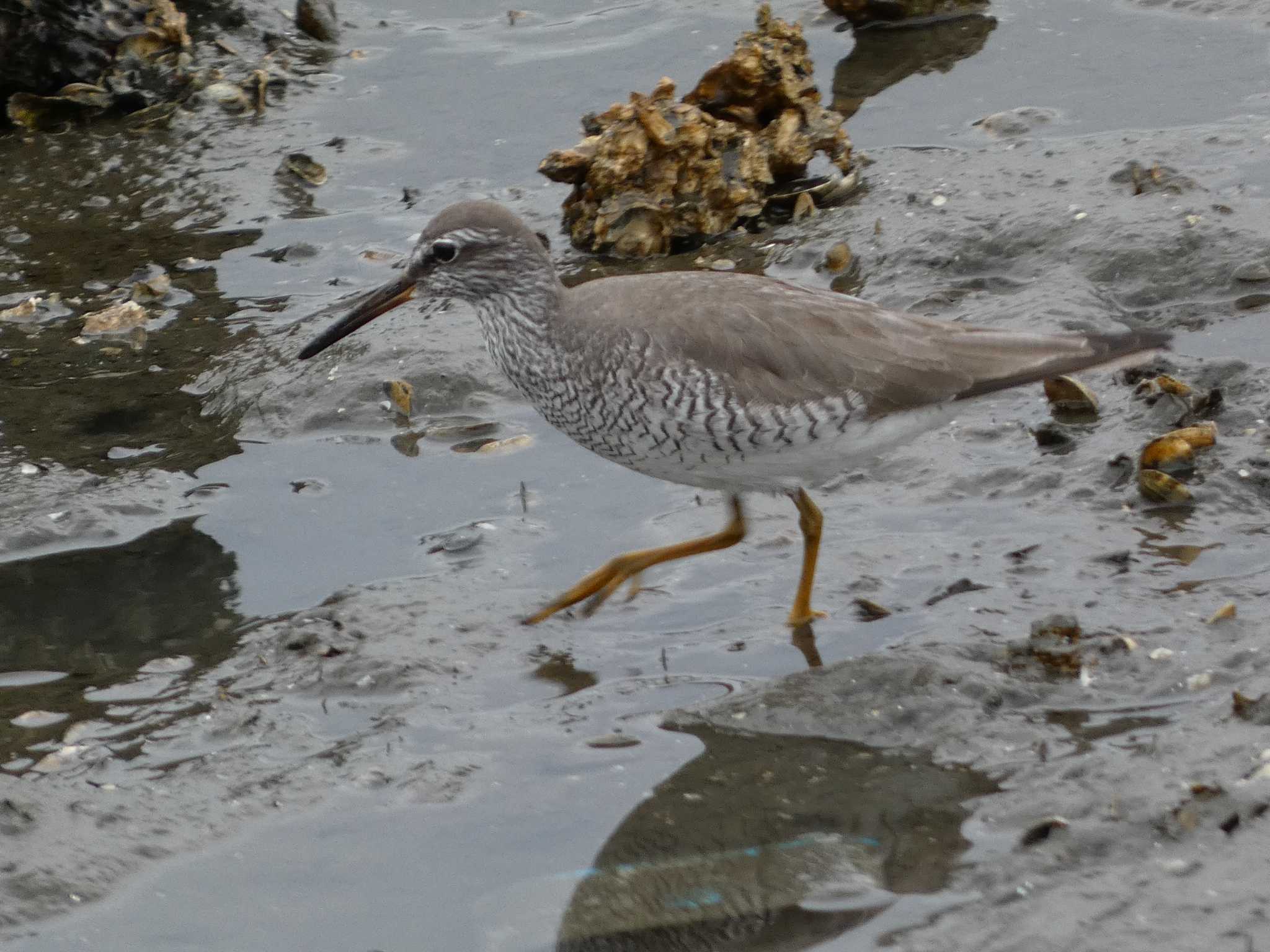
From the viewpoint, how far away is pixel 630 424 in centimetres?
591

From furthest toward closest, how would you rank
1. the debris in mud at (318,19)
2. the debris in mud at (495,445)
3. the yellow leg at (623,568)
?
1. the debris in mud at (318,19)
2. the debris in mud at (495,445)
3. the yellow leg at (623,568)

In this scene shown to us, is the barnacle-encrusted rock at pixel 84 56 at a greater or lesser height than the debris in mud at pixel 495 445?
greater

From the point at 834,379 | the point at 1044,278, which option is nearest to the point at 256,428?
the point at 834,379

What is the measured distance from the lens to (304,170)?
32.1 feet

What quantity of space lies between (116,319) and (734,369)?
4061 millimetres

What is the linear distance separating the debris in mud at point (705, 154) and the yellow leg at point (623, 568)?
110 inches

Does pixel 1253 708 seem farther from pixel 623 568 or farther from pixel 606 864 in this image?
pixel 623 568

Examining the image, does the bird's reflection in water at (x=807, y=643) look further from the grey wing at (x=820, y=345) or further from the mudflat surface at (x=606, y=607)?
the grey wing at (x=820, y=345)

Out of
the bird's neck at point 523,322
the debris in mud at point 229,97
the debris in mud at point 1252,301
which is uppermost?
the debris in mud at point 229,97

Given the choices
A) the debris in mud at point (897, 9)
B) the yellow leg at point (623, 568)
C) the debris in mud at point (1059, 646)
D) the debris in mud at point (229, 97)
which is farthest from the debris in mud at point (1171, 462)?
the debris in mud at point (229, 97)

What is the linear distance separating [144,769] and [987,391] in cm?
352

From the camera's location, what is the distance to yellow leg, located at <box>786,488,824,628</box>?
19.9 feet

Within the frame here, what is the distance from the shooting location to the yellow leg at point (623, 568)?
6.20 meters

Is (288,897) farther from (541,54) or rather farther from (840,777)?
(541,54)
